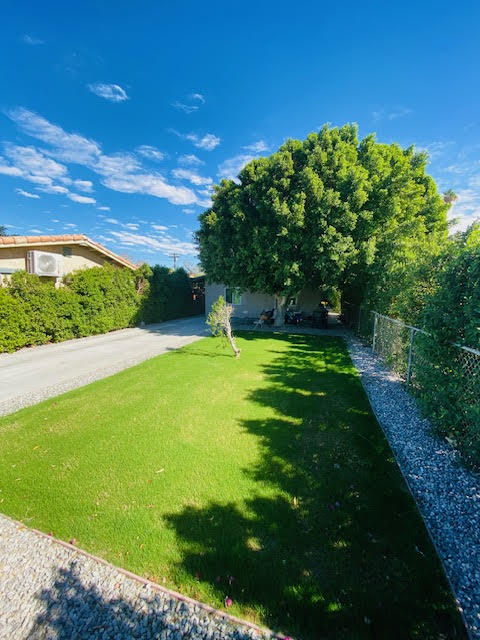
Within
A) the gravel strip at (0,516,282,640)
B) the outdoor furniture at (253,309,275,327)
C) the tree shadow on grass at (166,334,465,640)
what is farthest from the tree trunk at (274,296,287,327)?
the gravel strip at (0,516,282,640)

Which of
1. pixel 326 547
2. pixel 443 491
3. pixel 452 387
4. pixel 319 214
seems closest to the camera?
pixel 326 547

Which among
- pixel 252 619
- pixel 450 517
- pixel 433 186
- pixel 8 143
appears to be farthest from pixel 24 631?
pixel 433 186

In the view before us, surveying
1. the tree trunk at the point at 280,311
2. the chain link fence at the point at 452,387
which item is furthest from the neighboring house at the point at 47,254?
the chain link fence at the point at 452,387

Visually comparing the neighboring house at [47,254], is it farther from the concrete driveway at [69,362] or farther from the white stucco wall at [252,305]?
the white stucco wall at [252,305]

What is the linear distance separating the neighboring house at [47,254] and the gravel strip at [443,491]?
46.4 ft

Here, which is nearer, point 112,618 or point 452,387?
point 112,618

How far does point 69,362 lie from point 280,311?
11.4 metres

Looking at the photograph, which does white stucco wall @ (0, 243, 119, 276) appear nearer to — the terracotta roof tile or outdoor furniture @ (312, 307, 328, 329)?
the terracotta roof tile

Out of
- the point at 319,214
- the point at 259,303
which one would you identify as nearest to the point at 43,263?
the point at 319,214

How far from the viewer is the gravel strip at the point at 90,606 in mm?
1739

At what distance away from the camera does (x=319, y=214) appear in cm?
1132

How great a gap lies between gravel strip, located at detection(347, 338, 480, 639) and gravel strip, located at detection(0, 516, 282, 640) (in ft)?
5.23

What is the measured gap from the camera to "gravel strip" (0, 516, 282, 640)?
68.5 inches

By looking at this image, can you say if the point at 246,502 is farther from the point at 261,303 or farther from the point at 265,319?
the point at 261,303
